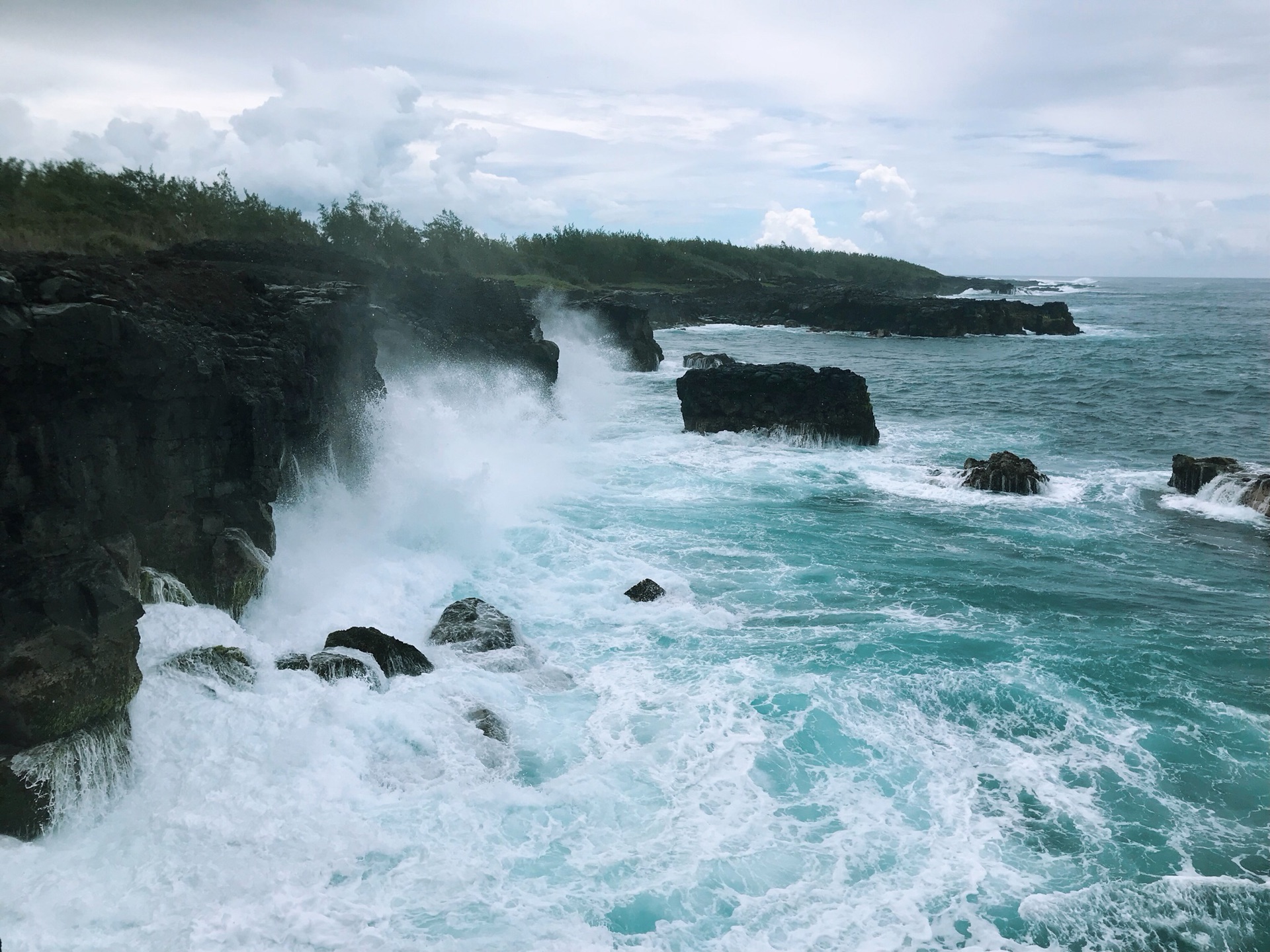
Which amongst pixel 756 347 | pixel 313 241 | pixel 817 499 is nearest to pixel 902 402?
pixel 817 499

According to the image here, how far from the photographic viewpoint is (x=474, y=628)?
12.5m

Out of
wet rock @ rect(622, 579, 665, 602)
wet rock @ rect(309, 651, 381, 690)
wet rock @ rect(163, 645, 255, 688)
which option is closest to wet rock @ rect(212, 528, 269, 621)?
wet rock @ rect(163, 645, 255, 688)

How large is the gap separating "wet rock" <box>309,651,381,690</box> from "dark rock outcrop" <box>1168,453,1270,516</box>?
19.0m

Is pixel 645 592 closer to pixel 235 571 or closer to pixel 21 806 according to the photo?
pixel 235 571

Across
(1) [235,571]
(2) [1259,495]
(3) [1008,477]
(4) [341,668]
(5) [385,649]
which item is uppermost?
(2) [1259,495]

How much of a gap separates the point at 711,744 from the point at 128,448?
789cm

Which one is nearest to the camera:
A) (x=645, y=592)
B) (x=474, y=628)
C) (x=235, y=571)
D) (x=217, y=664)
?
(x=217, y=664)

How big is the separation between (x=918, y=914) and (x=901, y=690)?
3984 millimetres

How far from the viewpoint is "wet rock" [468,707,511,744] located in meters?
10.1

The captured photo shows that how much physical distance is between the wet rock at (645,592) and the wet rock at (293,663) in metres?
5.33

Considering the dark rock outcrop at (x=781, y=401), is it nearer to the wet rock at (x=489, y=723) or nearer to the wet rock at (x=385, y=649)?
the wet rock at (x=385, y=649)

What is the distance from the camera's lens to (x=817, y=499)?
833 inches

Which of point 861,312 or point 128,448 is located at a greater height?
point 861,312

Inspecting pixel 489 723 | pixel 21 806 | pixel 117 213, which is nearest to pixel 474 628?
pixel 489 723
